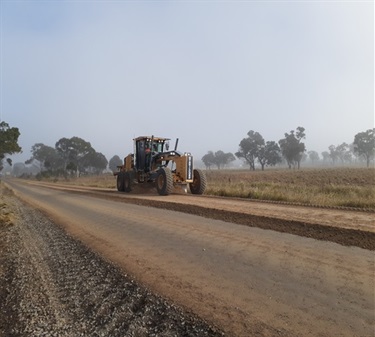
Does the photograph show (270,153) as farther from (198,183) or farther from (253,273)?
(253,273)

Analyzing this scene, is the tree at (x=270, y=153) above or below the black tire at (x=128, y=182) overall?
above

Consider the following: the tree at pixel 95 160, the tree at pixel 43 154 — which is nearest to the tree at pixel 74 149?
the tree at pixel 95 160

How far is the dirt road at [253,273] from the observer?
386 cm

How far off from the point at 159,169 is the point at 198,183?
7.37ft

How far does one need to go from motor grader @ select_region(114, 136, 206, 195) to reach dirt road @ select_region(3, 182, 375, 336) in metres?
8.75

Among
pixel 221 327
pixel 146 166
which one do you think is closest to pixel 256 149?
pixel 146 166

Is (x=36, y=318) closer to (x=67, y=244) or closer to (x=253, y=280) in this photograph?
(x=253, y=280)

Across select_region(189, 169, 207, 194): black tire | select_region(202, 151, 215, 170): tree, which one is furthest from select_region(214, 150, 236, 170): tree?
select_region(189, 169, 207, 194): black tire

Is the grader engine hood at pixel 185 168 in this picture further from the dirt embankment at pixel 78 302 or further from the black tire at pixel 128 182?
the dirt embankment at pixel 78 302

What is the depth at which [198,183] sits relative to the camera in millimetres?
18688

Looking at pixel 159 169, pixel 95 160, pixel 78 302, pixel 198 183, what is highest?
pixel 95 160

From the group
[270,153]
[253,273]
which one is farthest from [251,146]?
[253,273]

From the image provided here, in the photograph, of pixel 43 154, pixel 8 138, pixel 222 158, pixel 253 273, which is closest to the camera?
pixel 253 273

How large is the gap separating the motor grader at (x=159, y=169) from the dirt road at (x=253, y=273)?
28.7 feet
